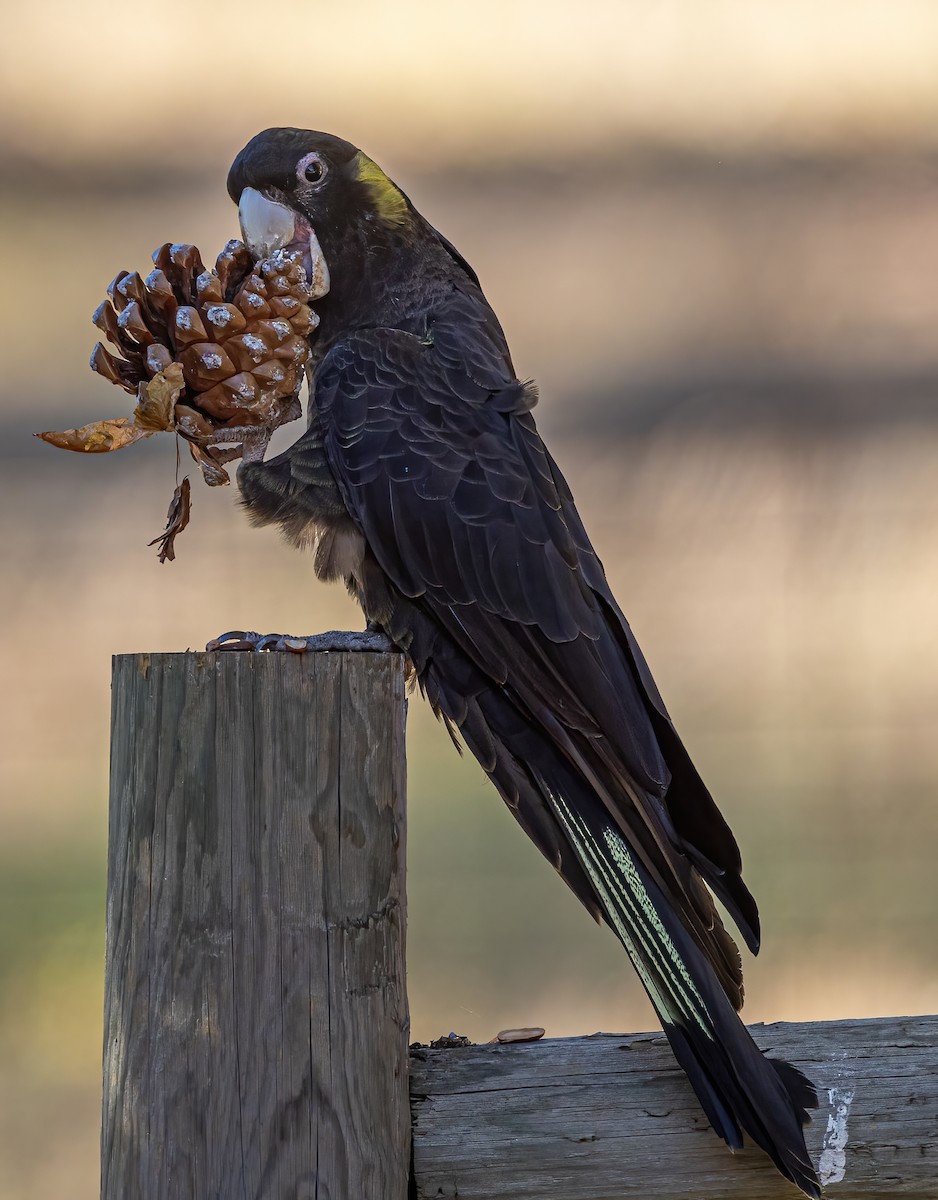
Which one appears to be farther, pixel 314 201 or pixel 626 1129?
pixel 314 201

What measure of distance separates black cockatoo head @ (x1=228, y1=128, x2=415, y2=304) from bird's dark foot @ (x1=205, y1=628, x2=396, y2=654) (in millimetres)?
596

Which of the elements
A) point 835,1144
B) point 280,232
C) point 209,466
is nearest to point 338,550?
point 209,466

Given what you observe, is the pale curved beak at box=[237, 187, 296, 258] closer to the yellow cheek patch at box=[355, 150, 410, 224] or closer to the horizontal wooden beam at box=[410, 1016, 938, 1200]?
the yellow cheek patch at box=[355, 150, 410, 224]

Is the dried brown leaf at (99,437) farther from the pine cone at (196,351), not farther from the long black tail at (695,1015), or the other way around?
the long black tail at (695,1015)

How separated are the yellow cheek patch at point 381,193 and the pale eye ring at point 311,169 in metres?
0.07

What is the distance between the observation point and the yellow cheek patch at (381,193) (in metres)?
2.11

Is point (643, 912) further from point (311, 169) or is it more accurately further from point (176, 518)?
point (311, 169)

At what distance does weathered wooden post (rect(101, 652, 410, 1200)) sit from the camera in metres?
1.26

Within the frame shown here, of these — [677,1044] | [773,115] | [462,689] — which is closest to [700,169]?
[773,115]

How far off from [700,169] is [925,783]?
91.7 inches

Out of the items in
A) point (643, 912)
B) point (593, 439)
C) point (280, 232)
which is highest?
point (593, 439)

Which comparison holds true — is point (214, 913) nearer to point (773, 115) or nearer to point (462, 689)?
point (462, 689)

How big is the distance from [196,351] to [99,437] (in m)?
0.17

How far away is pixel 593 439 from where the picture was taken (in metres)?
4.50
